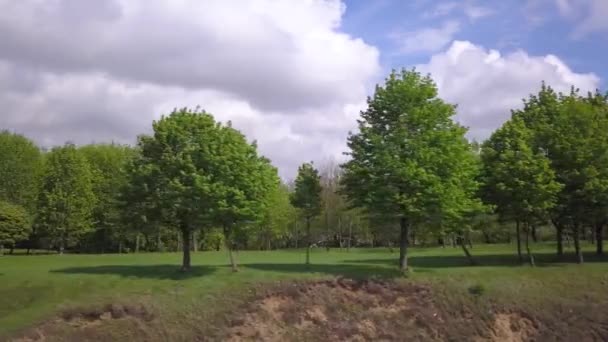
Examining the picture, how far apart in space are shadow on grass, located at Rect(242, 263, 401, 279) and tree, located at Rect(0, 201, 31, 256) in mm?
40464

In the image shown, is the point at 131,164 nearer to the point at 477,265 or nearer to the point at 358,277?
the point at 358,277

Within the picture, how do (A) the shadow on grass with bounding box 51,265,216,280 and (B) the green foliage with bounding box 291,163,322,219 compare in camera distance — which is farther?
(B) the green foliage with bounding box 291,163,322,219

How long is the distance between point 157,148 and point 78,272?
33.4 feet

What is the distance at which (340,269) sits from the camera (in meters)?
42.8

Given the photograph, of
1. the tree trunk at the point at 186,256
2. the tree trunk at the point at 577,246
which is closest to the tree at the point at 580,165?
the tree trunk at the point at 577,246

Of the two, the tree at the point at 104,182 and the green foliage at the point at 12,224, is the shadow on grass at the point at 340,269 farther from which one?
the green foliage at the point at 12,224

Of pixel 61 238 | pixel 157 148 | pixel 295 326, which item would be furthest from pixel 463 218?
pixel 61 238

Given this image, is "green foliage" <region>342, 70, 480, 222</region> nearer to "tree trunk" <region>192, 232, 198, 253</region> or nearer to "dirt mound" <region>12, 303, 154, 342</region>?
"dirt mound" <region>12, 303, 154, 342</region>

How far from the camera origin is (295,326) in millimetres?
33656

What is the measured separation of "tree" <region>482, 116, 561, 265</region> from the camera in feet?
139

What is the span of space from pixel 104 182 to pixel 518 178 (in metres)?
59.7

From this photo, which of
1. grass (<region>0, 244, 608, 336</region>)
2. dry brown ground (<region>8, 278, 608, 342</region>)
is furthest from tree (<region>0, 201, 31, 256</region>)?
dry brown ground (<region>8, 278, 608, 342</region>)

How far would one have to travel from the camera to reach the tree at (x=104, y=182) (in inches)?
3228

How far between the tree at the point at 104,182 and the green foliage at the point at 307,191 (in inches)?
1348
